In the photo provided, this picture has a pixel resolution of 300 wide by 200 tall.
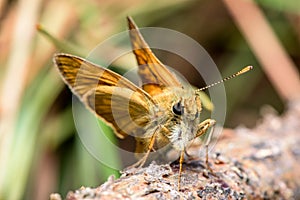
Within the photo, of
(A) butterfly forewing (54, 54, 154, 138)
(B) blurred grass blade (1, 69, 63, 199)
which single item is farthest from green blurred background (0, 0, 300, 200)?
(A) butterfly forewing (54, 54, 154, 138)

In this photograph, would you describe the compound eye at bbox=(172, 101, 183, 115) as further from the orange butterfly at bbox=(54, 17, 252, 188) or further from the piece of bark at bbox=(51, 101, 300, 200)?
the piece of bark at bbox=(51, 101, 300, 200)

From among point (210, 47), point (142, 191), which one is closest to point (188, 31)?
point (210, 47)

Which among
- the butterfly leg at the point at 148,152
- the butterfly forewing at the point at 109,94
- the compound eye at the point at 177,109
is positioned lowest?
the butterfly leg at the point at 148,152

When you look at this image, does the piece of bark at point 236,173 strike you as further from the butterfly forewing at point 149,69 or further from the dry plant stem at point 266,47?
the dry plant stem at point 266,47

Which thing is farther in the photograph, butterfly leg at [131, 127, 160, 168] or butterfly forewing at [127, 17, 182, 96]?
butterfly forewing at [127, 17, 182, 96]

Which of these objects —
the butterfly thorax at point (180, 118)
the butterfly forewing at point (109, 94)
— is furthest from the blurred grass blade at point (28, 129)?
the butterfly thorax at point (180, 118)
